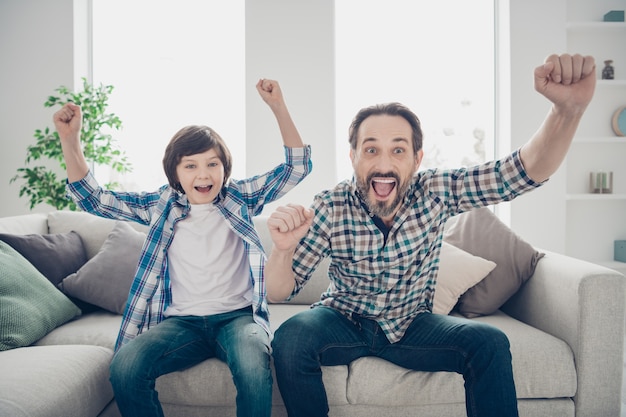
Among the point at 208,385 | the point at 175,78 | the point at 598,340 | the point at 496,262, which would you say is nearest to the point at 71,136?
the point at 208,385

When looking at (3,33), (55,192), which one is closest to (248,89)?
(55,192)

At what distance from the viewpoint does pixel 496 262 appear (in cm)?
208

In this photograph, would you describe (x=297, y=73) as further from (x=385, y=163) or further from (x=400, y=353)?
(x=400, y=353)

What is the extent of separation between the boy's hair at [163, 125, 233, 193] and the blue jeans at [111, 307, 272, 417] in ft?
1.74

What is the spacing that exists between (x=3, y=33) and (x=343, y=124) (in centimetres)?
264

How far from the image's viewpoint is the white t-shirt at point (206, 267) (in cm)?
177

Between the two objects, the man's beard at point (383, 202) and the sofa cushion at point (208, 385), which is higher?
the man's beard at point (383, 202)

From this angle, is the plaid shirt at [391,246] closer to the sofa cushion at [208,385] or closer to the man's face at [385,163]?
the man's face at [385,163]

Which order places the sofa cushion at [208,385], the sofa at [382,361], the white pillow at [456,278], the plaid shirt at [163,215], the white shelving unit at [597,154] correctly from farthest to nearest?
the white shelving unit at [597,154], the white pillow at [456,278], the plaid shirt at [163,215], the sofa cushion at [208,385], the sofa at [382,361]

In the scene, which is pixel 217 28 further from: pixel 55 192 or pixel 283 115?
pixel 283 115

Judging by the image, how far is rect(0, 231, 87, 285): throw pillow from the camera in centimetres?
205

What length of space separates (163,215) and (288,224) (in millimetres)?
647

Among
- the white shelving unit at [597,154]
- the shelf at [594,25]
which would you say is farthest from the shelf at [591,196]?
the shelf at [594,25]

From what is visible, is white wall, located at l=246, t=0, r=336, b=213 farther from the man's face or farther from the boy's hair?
the man's face
